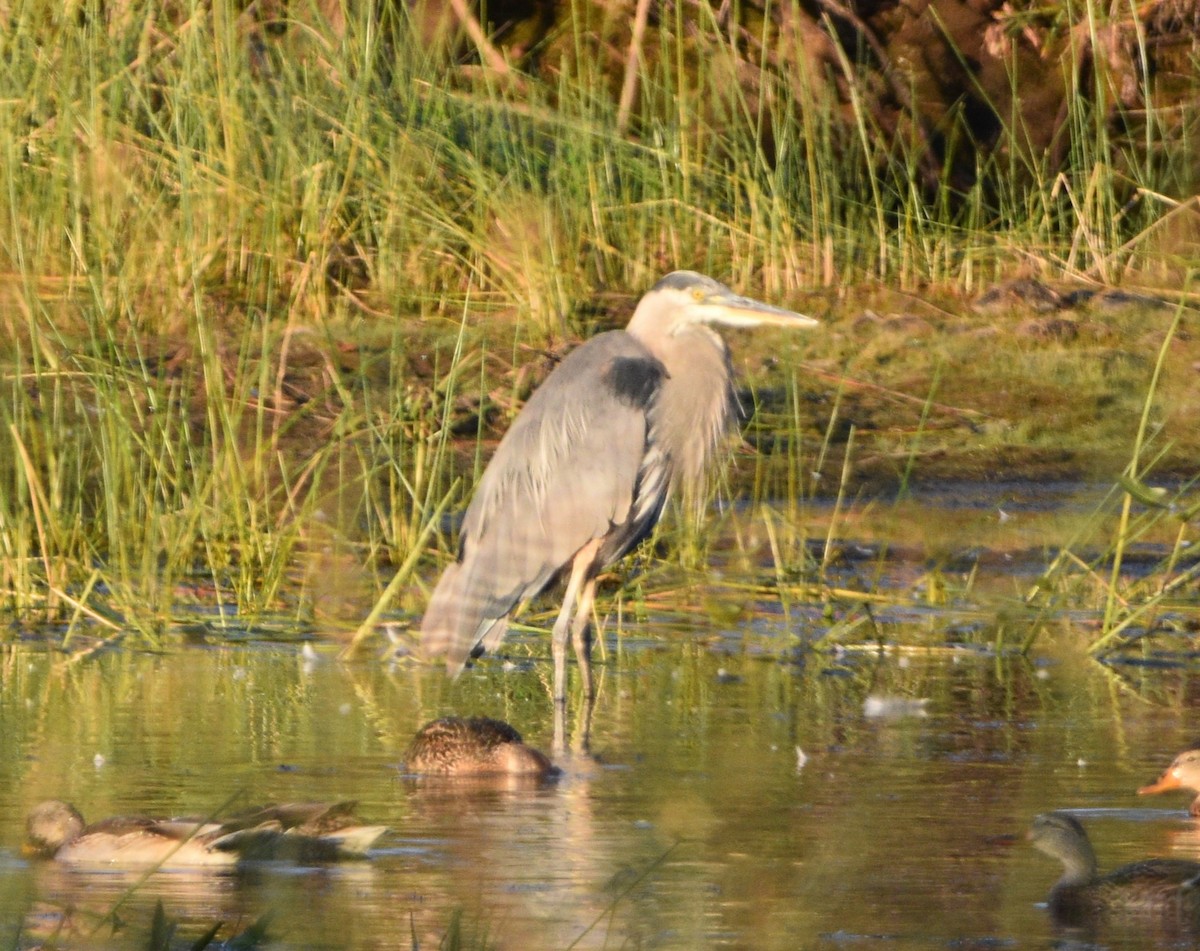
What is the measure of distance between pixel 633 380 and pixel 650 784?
2.32 metres

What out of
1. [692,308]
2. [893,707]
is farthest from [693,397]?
[893,707]

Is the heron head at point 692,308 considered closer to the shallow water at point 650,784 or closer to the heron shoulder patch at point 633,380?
the heron shoulder patch at point 633,380

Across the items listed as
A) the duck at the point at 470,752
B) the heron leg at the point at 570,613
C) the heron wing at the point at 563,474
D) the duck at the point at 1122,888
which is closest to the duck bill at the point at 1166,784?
the duck at the point at 1122,888

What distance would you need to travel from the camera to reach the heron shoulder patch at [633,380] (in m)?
7.07

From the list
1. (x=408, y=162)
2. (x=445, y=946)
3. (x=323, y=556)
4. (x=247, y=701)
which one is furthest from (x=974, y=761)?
(x=408, y=162)

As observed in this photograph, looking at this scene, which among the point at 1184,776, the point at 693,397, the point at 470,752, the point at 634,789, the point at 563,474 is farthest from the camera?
the point at 693,397

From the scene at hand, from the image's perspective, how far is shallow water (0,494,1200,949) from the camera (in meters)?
3.77

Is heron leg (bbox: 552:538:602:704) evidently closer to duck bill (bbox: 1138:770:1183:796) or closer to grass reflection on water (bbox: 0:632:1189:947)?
grass reflection on water (bbox: 0:632:1189:947)

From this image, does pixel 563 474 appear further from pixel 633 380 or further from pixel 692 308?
pixel 692 308

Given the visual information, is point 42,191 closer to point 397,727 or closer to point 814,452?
point 814,452

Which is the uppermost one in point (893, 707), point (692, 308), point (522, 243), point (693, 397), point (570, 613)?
point (522, 243)

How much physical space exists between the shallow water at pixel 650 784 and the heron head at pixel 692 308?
0.94 meters

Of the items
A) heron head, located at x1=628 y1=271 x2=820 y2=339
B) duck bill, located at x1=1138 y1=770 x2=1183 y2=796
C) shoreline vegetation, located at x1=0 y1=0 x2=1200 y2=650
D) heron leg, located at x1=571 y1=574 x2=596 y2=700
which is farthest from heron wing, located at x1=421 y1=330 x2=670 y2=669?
duck bill, located at x1=1138 y1=770 x2=1183 y2=796

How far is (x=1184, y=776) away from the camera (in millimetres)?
4684
